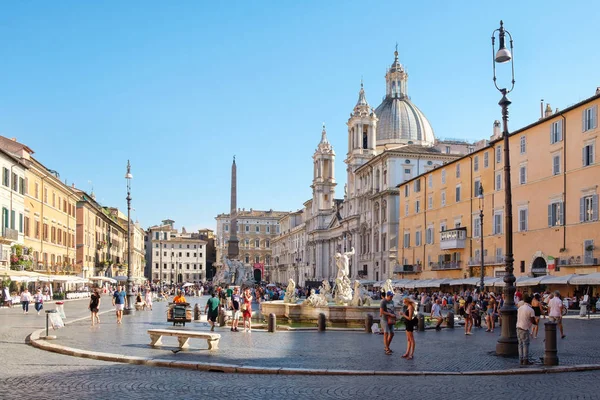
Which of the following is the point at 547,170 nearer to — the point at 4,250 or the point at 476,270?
the point at 476,270

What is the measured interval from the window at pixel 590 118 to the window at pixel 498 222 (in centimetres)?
1119

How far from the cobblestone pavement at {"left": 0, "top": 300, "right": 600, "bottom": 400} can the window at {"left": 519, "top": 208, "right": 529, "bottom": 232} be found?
107 feet

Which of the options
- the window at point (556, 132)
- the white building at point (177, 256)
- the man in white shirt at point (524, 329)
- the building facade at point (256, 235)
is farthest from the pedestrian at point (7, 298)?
the building facade at point (256, 235)

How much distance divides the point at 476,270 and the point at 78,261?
124 ft

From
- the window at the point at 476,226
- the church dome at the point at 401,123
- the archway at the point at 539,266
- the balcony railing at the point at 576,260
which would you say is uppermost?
the church dome at the point at 401,123

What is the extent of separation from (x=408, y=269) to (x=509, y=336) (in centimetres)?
4940

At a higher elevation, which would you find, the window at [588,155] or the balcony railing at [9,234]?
the window at [588,155]

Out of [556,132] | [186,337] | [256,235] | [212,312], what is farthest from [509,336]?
[256,235]

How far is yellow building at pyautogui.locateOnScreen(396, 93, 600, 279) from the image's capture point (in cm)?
3862

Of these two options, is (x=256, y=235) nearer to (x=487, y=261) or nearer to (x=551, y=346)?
(x=487, y=261)

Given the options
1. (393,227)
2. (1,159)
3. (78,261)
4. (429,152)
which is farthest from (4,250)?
(429,152)

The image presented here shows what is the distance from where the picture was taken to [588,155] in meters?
38.6

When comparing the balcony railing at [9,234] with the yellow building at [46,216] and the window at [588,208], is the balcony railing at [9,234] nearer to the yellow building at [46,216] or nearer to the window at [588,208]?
the yellow building at [46,216]

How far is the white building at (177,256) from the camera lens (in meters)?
151
